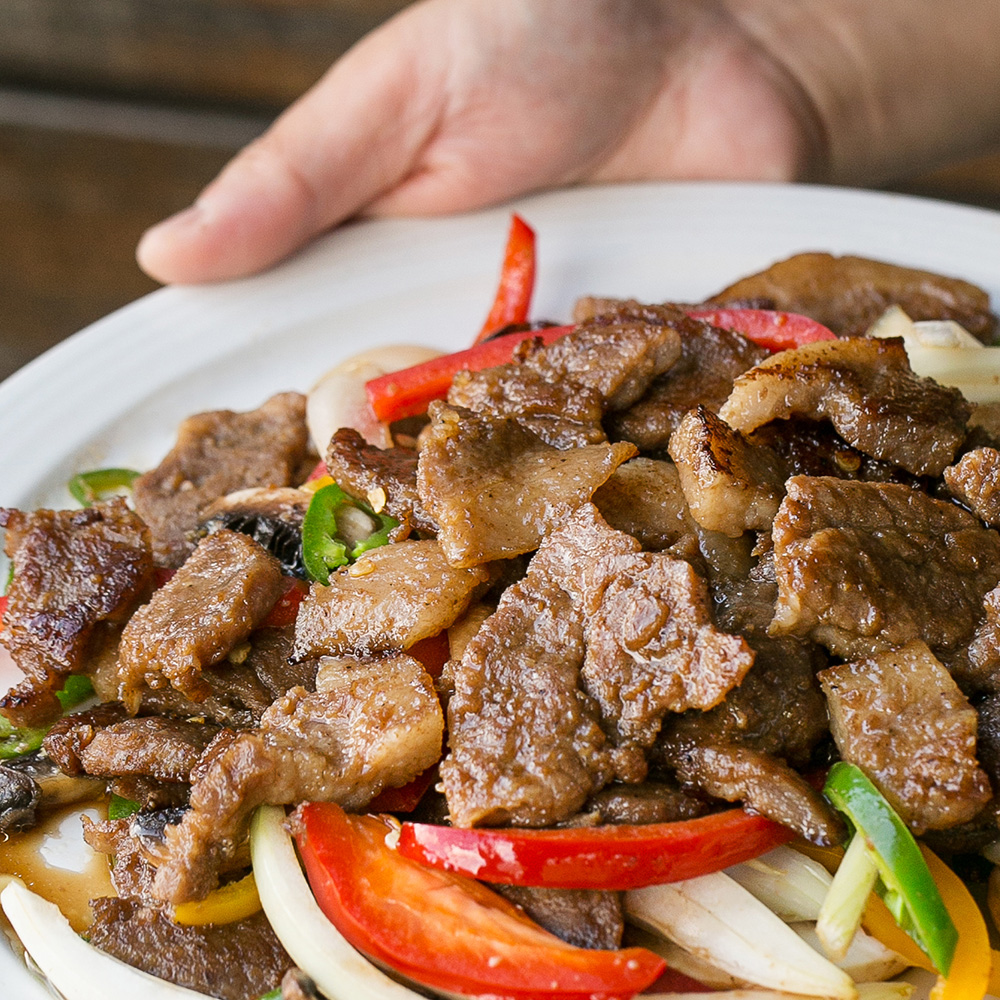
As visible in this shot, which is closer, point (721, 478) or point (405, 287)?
point (721, 478)

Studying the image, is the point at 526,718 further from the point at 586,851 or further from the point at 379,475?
the point at 379,475

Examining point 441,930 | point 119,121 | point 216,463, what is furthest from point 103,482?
point 119,121

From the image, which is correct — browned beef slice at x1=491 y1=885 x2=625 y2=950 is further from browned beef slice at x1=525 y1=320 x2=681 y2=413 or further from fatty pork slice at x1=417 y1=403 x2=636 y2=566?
browned beef slice at x1=525 y1=320 x2=681 y2=413

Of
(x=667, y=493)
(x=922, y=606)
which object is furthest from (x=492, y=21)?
(x=922, y=606)

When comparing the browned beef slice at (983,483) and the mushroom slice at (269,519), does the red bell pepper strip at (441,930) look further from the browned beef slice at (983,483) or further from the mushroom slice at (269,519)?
the browned beef slice at (983,483)

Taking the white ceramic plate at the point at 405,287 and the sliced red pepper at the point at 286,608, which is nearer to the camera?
the sliced red pepper at the point at 286,608

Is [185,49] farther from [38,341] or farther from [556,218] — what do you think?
[556,218]

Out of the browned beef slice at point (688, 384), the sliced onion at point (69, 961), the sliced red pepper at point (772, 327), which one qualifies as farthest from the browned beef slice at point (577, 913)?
the sliced red pepper at point (772, 327)
